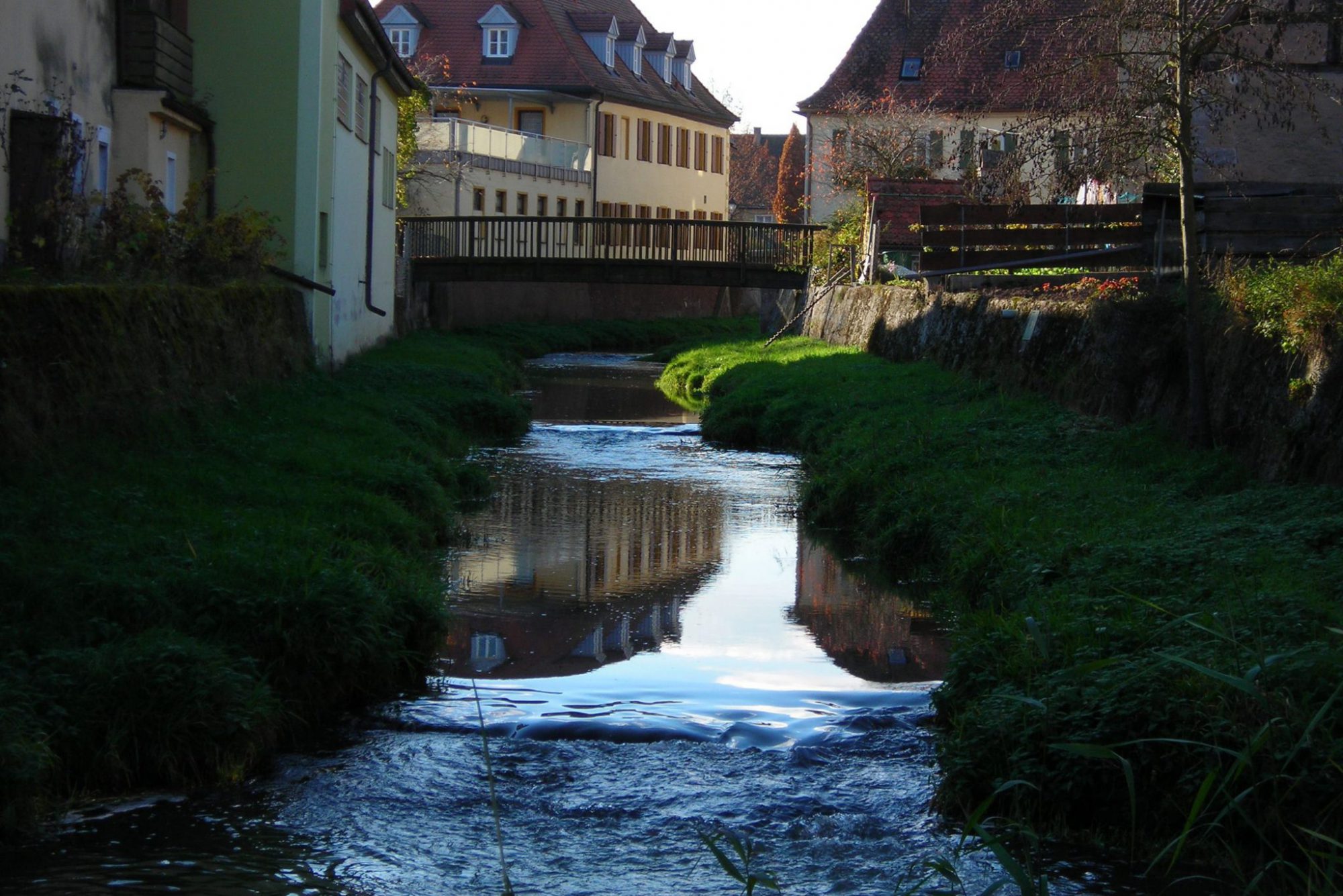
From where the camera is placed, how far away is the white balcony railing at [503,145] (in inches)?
1565

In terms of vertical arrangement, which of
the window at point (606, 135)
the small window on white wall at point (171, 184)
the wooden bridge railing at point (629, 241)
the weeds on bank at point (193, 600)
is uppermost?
the window at point (606, 135)

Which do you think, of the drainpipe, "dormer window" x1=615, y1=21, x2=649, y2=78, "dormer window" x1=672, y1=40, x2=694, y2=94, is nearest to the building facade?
the drainpipe

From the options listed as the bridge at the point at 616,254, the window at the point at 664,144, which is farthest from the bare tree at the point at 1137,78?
the window at the point at 664,144

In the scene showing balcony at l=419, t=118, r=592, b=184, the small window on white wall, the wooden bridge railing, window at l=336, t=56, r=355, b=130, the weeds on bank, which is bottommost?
the weeds on bank

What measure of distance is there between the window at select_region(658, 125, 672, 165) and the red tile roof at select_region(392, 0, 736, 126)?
2.37ft

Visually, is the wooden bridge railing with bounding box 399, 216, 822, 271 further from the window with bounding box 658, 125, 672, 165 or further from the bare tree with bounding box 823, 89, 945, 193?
the window with bounding box 658, 125, 672, 165

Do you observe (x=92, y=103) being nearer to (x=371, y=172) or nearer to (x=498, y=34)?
(x=371, y=172)

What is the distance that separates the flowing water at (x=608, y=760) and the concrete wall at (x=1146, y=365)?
263cm

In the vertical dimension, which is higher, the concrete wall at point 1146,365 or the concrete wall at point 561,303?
the concrete wall at point 561,303

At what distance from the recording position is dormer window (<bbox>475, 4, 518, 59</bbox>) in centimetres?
5184

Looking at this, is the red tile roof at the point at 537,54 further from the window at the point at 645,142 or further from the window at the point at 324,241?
the window at the point at 324,241

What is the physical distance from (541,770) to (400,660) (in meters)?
1.57

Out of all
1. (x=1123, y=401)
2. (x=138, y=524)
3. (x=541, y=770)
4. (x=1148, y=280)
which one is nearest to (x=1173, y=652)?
(x=541, y=770)

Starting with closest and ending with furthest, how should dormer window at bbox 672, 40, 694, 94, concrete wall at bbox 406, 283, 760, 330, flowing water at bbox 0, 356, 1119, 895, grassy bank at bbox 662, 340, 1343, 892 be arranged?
grassy bank at bbox 662, 340, 1343, 892 → flowing water at bbox 0, 356, 1119, 895 → concrete wall at bbox 406, 283, 760, 330 → dormer window at bbox 672, 40, 694, 94
